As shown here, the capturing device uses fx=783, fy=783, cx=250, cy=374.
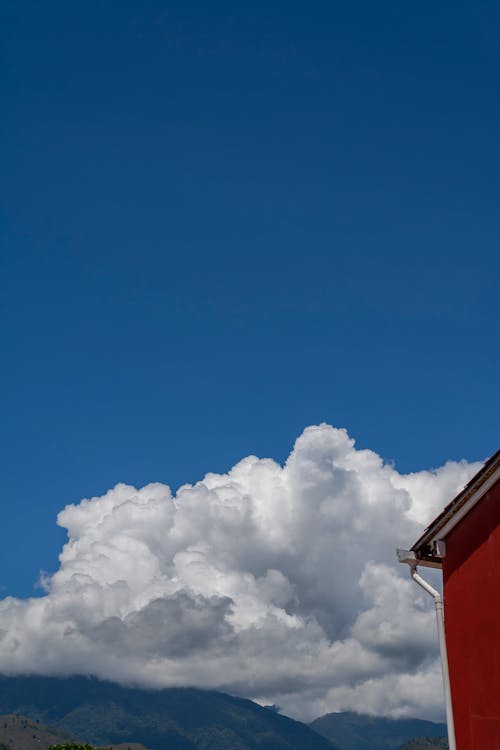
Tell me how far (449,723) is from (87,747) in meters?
62.1

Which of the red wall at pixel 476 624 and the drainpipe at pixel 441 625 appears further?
the drainpipe at pixel 441 625

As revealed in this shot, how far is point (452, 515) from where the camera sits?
1855 centimetres

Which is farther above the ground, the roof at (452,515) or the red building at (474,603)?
the roof at (452,515)

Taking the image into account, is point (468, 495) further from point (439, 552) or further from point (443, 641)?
point (443, 641)

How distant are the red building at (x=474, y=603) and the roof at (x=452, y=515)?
0.02 metres

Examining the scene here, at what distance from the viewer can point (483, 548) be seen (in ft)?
→ 57.0

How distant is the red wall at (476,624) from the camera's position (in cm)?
1650

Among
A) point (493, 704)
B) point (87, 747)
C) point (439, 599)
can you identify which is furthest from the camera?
point (87, 747)

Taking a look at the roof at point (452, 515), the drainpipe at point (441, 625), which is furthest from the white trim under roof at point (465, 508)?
the drainpipe at point (441, 625)

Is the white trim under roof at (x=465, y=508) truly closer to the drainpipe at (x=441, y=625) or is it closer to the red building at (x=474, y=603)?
the red building at (x=474, y=603)

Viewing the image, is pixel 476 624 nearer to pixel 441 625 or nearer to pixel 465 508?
pixel 441 625

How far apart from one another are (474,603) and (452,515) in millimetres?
2112

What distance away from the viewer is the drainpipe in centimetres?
1764

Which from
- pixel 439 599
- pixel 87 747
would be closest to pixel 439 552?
pixel 439 599
